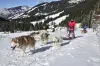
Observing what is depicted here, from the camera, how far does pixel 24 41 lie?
1719 cm

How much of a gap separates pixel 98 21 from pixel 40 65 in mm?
29685

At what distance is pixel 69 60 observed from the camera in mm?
12859

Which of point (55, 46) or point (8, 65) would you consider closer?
point (8, 65)

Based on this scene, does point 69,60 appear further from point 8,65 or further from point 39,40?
point 39,40

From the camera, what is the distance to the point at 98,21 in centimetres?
4053

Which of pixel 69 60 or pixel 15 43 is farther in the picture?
pixel 15 43

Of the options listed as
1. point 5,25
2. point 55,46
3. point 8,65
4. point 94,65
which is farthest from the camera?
point 5,25

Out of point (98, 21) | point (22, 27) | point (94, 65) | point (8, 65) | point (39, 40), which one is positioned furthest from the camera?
point (22, 27)

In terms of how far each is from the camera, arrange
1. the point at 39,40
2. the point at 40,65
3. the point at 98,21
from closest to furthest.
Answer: the point at 40,65 → the point at 39,40 → the point at 98,21

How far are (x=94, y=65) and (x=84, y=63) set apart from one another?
581 mm

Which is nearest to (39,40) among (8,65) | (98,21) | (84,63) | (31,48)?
(31,48)

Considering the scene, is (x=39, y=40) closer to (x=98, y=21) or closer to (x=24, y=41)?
(x=24, y=41)

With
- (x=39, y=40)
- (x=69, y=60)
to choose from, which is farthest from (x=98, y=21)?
(x=69, y=60)

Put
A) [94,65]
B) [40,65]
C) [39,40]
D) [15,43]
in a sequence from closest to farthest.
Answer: [94,65] < [40,65] < [15,43] < [39,40]
